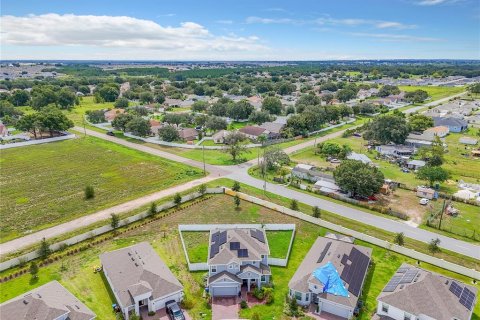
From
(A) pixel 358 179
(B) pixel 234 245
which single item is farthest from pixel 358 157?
(B) pixel 234 245

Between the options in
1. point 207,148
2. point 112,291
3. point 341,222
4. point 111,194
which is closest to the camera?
point 112,291

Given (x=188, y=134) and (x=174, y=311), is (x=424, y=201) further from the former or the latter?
(x=188, y=134)

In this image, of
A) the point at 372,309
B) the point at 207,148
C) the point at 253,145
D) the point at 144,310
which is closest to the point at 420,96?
the point at 253,145

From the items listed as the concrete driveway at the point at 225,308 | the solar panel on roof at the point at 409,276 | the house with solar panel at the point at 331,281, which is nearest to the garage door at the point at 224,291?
the concrete driveway at the point at 225,308

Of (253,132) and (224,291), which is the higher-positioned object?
(253,132)

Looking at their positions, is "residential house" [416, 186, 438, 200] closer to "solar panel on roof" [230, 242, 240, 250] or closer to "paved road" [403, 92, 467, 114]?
"solar panel on roof" [230, 242, 240, 250]

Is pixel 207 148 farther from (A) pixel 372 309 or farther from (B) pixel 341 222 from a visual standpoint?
(A) pixel 372 309
